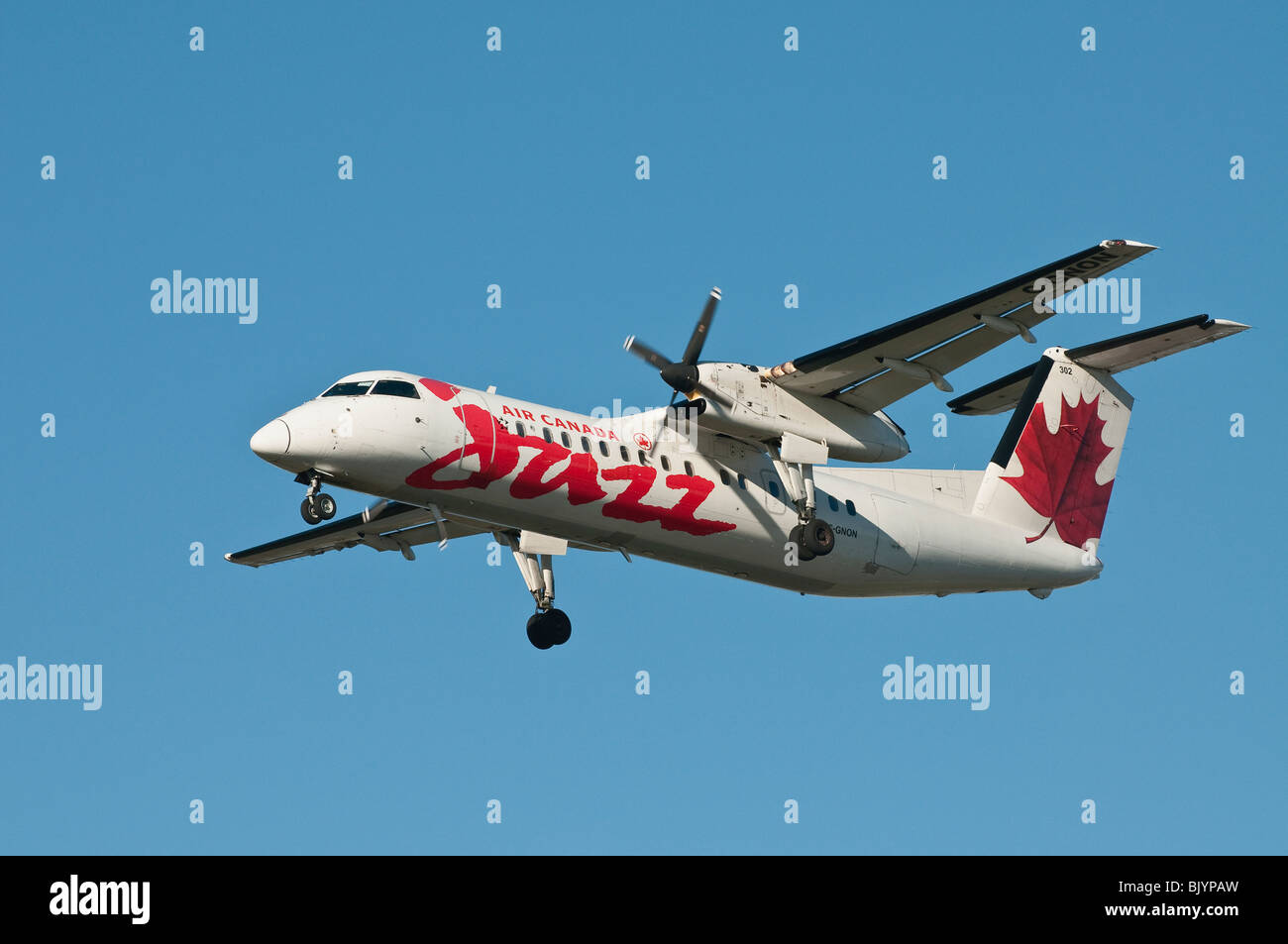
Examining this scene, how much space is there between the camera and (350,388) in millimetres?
16375

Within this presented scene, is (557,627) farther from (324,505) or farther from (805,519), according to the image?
(324,505)

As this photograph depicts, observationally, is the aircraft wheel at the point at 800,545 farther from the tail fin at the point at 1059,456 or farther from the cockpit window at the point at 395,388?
the cockpit window at the point at 395,388

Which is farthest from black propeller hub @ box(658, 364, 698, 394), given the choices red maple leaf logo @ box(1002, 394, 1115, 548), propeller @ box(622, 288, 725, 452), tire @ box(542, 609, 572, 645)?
red maple leaf logo @ box(1002, 394, 1115, 548)

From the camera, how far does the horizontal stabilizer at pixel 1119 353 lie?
1811 cm

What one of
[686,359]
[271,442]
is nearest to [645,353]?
[686,359]

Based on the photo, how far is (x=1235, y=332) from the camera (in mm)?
17859

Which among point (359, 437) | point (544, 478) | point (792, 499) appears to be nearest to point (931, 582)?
point (792, 499)

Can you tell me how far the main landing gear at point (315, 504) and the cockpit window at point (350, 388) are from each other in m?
0.92

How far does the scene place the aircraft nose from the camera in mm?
15586

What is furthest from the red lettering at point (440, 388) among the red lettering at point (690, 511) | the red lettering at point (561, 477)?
the red lettering at point (690, 511)

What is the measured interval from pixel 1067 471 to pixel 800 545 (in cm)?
507

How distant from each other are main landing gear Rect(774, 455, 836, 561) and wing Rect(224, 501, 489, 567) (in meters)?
4.39
